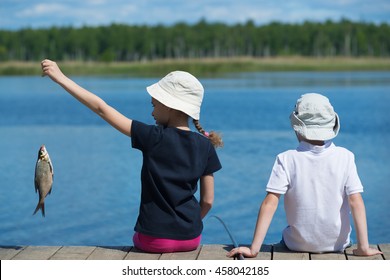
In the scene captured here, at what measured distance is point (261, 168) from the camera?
1091 centimetres

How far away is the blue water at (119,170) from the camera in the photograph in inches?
293

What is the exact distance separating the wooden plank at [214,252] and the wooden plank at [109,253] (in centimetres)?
33

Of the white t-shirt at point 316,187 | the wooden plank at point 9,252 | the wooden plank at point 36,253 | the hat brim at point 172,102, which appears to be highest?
the hat brim at point 172,102

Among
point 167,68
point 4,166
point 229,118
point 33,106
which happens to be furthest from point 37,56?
point 4,166

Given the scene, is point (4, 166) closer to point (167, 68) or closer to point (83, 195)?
point (83, 195)

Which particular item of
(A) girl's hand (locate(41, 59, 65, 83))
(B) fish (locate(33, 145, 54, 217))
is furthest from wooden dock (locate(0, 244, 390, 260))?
(A) girl's hand (locate(41, 59, 65, 83))

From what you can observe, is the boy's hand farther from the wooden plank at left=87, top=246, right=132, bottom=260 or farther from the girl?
the wooden plank at left=87, top=246, right=132, bottom=260

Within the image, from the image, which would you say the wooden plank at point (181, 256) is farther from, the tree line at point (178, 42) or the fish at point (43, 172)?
the tree line at point (178, 42)

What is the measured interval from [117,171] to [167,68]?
42.4 meters

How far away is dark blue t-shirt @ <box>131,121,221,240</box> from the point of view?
3.38m

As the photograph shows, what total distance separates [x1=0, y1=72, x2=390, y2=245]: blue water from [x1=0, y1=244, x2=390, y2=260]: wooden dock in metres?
3.23

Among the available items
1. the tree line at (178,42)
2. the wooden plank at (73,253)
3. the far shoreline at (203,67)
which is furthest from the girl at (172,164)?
the tree line at (178,42)

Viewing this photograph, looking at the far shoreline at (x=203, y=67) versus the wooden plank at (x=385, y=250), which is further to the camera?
the far shoreline at (x=203, y=67)

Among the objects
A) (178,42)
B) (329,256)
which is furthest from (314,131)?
(178,42)
